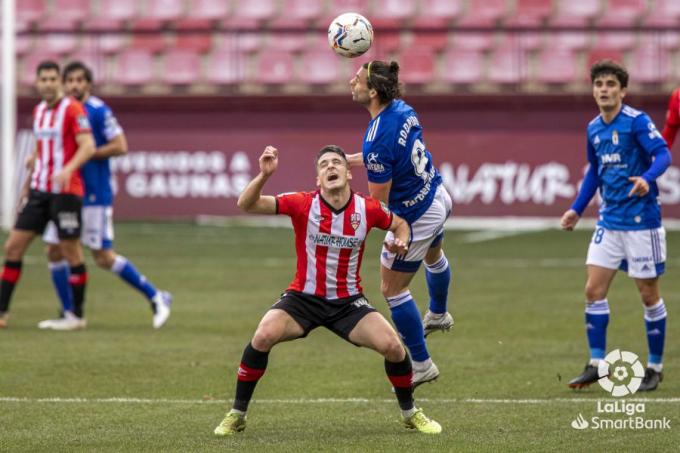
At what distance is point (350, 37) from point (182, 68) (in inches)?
745

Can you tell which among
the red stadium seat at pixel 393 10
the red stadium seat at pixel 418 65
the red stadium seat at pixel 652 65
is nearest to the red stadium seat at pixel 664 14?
the red stadium seat at pixel 652 65

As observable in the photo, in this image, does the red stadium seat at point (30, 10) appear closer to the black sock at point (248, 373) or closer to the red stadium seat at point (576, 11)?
the red stadium seat at point (576, 11)

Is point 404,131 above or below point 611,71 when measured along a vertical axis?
below

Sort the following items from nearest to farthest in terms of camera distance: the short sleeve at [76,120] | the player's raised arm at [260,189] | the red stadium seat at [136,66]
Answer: the player's raised arm at [260,189]
the short sleeve at [76,120]
the red stadium seat at [136,66]

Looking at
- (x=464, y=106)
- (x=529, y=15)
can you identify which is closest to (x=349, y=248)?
(x=464, y=106)

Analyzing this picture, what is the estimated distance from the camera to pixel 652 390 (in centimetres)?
890

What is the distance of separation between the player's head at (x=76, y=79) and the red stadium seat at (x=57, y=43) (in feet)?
47.3

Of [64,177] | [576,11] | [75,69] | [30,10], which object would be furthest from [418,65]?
[64,177]

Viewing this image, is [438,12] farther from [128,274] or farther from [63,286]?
[63,286]

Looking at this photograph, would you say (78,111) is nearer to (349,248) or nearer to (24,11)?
(349,248)

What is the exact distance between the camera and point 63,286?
492 inches

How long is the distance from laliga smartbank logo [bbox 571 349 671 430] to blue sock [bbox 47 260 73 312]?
17.2 feet

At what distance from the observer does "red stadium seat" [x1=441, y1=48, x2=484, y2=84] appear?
2584cm

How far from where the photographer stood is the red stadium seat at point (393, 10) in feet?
88.5
